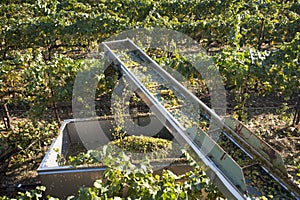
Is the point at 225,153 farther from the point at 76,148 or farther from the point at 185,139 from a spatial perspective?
the point at 76,148

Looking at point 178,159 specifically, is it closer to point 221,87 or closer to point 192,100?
point 192,100

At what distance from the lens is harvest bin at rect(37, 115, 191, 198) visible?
205 inches

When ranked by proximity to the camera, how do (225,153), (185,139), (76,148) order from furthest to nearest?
1. (76,148)
2. (185,139)
3. (225,153)

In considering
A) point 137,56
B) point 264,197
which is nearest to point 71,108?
point 137,56

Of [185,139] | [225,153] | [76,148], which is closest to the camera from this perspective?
[225,153]

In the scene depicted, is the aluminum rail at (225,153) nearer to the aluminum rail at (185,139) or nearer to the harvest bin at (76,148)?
the aluminum rail at (185,139)

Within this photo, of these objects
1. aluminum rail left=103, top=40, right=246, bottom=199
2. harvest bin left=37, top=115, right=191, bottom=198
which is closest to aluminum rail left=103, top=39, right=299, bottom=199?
aluminum rail left=103, top=40, right=246, bottom=199

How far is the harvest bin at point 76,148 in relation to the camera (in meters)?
5.21

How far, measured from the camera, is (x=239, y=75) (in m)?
6.96

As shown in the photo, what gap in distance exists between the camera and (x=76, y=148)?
6.79m

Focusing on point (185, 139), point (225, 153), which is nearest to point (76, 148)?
point (185, 139)

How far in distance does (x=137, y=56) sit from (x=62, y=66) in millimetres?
1661

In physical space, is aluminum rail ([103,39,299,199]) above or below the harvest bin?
above

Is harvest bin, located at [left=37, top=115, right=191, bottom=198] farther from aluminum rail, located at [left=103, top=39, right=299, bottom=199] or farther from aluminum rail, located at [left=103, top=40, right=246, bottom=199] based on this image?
aluminum rail, located at [left=103, top=39, right=299, bottom=199]
